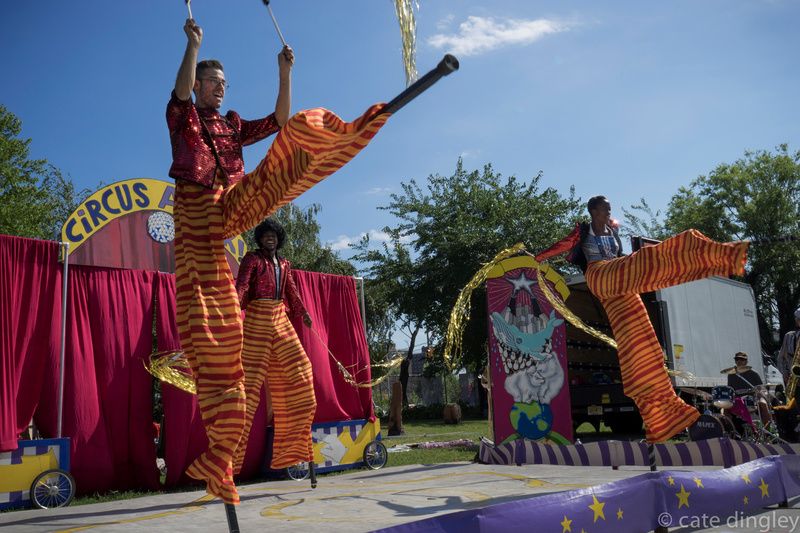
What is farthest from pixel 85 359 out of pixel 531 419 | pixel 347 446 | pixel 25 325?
pixel 531 419

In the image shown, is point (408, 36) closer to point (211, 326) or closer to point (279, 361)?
point (211, 326)

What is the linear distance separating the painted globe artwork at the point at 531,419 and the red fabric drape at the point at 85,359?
4479 millimetres

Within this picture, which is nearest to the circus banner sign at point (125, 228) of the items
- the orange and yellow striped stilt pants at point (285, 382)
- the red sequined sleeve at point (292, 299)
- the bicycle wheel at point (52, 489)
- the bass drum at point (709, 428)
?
the red sequined sleeve at point (292, 299)

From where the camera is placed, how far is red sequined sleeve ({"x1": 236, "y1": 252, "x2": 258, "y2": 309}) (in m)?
5.30

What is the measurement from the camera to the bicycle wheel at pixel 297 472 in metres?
7.13

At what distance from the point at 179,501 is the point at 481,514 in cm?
377

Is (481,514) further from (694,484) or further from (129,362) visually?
(129,362)

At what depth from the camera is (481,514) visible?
2.52 metres

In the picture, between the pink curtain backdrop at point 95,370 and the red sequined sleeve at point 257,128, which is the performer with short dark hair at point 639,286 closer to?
the red sequined sleeve at point 257,128

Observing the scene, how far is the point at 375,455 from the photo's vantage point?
8.10 m

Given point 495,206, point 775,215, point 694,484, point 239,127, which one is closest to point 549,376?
point 694,484

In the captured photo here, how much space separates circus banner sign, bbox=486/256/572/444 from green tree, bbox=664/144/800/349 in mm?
21824

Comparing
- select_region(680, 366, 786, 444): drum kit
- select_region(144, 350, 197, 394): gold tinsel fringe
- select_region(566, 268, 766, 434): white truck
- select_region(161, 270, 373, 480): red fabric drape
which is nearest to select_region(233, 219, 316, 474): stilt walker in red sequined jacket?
select_region(144, 350, 197, 394): gold tinsel fringe

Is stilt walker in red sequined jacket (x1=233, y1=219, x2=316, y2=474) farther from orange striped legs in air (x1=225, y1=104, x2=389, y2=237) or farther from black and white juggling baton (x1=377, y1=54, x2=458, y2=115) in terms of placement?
black and white juggling baton (x1=377, y1=54, x2=458, y2=115)
